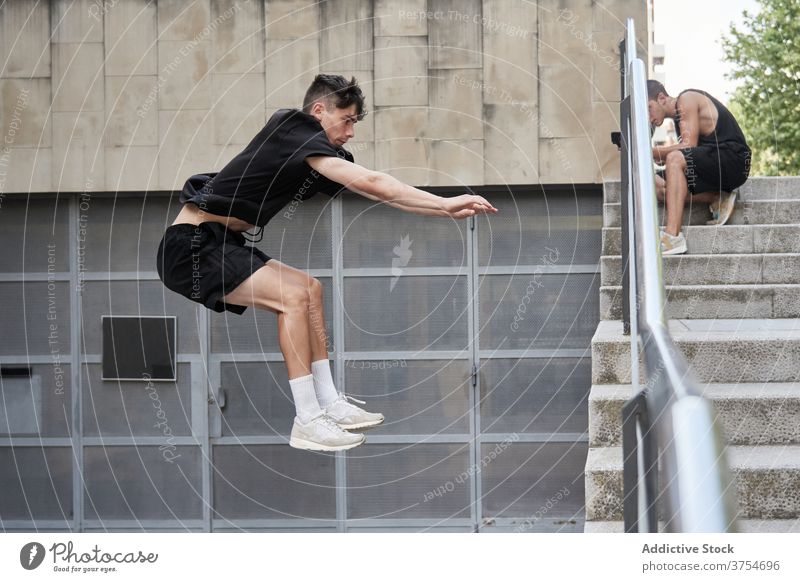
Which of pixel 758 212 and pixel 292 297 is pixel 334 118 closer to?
pixel 292 297

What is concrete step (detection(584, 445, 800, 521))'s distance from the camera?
2.38 m

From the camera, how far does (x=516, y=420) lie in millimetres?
5215

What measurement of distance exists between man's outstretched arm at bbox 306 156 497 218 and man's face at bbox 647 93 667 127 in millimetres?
2153

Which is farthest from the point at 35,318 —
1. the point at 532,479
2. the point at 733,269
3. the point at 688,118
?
the point at 733,269

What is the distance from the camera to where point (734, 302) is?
342 centimetres

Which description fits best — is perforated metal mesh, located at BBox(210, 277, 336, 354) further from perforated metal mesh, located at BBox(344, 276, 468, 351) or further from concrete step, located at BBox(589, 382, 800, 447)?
concrete step, located at BBox(589, 382, 800, 447)

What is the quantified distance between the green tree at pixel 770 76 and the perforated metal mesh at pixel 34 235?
131 inches

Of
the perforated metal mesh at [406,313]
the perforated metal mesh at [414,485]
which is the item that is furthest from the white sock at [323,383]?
the perforated metal mesh at [414,485]

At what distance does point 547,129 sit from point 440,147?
1.68ft

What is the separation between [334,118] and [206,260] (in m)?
0.46

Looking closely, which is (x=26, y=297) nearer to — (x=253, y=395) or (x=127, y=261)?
(x=127, y=261)

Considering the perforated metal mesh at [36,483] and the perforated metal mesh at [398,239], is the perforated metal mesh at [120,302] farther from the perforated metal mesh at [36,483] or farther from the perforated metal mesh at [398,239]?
the perforated metal mesh at [398,239]

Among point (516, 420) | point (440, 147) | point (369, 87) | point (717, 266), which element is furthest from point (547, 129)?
point (516, 420)

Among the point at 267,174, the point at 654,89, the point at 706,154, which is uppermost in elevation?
the point at 654,89
